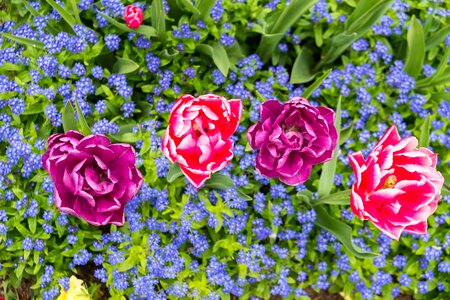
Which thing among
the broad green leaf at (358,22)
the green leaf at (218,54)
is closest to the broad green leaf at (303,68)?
the broad green leaf at (358,22)

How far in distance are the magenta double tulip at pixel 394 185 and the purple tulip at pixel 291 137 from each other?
0.50 feet

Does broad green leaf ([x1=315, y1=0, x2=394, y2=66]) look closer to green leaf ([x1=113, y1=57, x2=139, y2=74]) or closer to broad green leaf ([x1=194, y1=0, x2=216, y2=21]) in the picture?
broad green leaf ([x1=194, y1=0, x2=216, y2=21])

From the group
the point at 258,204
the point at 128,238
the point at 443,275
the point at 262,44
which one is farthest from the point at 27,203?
the point at 443,275

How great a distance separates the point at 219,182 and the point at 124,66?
2.61 ft

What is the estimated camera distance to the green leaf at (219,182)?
7.97ft

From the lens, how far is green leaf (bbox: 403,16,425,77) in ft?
9.36

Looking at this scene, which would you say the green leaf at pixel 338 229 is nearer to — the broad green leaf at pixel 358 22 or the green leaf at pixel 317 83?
the green leaf at pixel 317 83

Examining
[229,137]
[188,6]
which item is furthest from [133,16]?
[229,137]

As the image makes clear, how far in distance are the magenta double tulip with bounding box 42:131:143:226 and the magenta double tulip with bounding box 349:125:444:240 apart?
850 millimetres

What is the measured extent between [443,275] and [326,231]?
710mm

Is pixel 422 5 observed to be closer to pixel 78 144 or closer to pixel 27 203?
pixel 78 144

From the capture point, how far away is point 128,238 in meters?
2.59

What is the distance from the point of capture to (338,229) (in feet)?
8.51

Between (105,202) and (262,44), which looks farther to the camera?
(262,44)
